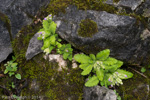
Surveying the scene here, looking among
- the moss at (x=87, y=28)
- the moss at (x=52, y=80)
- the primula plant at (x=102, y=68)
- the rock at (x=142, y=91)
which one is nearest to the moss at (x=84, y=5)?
the moss at (x=87, y=28)

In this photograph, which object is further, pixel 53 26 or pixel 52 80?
pixel 52 80

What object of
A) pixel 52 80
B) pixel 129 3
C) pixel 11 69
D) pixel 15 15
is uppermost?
pixel 129 3

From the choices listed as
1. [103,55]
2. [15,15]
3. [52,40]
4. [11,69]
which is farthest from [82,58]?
[15,15]

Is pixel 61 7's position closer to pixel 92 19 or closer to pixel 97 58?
pixel 92 19

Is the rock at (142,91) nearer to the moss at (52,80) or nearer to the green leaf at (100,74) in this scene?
the green leaf at (100,74)

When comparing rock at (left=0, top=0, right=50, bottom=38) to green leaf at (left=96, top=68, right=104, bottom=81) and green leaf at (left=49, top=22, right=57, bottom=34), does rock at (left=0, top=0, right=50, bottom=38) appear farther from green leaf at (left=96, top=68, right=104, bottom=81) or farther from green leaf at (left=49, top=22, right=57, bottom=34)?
green leaf at (left=96, top=68, right=104, bottom=81)

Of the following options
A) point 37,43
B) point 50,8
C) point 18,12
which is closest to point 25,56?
point 37,43

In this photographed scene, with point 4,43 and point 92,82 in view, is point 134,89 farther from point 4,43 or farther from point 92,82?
point 4,43
